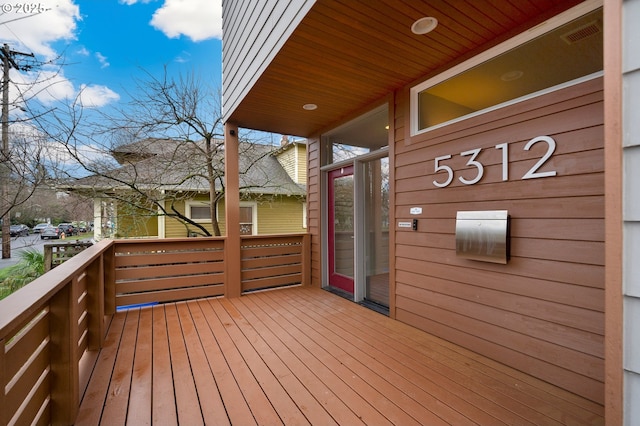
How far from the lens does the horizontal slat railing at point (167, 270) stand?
3475 mm

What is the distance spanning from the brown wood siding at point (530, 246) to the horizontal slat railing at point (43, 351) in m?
2.67

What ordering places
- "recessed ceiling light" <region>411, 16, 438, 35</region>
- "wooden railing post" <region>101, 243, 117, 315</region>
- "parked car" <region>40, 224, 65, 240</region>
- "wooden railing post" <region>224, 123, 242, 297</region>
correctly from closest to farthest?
"recessed ceiling light" <region>411, 16, 438, 35</region>, "wooden railing post" <region>101, 243, 117, 315</region>, "wooden railing post" <region>224, 123, 242, 297</region>, "parked car" <region>40, 224, 65, 240</region>

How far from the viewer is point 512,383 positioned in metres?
1.90

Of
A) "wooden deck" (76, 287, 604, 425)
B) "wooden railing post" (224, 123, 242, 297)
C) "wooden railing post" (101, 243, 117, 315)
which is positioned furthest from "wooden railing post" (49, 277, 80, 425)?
"wooden railing post" (224, 123, 242, 297)

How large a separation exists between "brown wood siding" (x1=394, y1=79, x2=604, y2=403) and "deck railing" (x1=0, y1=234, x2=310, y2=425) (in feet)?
7.97

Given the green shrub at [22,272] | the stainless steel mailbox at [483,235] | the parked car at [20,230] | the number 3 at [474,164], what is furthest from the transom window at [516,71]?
the parked car at [20,230]

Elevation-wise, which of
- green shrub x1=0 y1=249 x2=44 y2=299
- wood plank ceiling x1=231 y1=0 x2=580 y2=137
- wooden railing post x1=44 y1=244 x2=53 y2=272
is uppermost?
wood plank ceiling x1=231 y1=0 x2=580 y2=137

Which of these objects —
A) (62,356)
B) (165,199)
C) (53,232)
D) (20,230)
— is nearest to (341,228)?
(62,356)

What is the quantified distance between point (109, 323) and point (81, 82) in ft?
12.6

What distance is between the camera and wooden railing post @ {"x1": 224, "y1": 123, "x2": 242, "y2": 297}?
3963 mm

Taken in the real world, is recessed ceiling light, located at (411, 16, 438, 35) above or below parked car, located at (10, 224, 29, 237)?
above

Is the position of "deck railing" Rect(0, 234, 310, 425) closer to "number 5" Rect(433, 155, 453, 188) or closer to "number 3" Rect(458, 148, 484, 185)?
"number 5" Rect(433, 155, 453, 188)

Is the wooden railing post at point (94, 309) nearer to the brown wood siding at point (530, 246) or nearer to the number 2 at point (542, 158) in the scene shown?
the brown wood siding at point (530, 246)

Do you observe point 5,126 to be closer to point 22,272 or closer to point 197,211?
point 22,272
